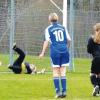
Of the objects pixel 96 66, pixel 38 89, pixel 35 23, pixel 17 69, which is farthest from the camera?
pixel 35 23

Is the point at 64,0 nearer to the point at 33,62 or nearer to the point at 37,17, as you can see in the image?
the point at 37,17

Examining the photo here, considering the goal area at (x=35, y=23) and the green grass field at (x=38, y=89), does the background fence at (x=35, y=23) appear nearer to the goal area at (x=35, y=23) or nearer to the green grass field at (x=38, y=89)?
the goal area at (x=35, y=23)

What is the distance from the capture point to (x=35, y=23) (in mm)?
24031

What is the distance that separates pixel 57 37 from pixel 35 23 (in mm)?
10363

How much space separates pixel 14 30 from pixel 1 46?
1159 mm

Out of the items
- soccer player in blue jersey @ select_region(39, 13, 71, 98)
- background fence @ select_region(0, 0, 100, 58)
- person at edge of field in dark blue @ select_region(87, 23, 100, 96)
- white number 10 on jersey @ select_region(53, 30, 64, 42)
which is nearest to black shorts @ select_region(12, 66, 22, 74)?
background fence @ select_region(0, 0, 100, 58)

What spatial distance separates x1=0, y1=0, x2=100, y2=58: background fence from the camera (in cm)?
2395

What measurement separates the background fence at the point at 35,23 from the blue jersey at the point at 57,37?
Answer: 993 centimetres

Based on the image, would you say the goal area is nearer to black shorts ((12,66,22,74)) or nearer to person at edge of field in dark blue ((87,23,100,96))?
black shorts ((12,66,22,74))

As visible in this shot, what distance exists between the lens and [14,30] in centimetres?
2388

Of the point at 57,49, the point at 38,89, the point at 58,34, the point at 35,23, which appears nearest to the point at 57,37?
the point at 58,34

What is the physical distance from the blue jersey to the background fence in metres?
9.93

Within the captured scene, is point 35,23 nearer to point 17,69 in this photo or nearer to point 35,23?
point 35,23

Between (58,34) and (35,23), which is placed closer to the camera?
(58,34)
